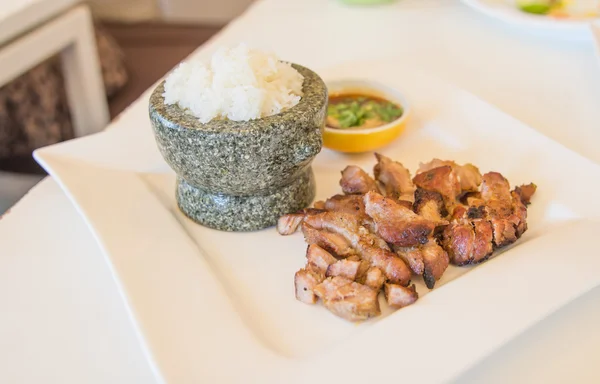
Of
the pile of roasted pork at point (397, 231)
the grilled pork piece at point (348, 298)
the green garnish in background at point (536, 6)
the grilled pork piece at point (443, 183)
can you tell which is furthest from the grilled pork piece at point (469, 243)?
the green garnish in background at point (536, 6)

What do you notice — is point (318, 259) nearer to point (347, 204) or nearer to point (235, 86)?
point (347, 204)

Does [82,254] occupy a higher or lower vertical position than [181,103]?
lower

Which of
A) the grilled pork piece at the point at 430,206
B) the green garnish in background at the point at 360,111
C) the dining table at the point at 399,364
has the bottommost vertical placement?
the dining table at the point at 399,364

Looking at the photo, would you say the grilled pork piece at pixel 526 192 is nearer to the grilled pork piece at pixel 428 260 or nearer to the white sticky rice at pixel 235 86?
the grilled pork piece at pixel 428 260

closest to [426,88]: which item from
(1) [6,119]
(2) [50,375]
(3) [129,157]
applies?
(3) [129,157]

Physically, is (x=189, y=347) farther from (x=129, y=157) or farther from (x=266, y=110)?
(x=129, y=157)

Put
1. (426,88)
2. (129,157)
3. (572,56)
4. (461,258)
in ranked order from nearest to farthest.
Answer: (461,258)
(129,157)
(426,88)
(572,56)

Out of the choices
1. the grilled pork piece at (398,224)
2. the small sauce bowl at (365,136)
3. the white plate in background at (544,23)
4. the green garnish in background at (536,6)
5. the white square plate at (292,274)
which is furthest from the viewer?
the green garnish in background at (536,6)
